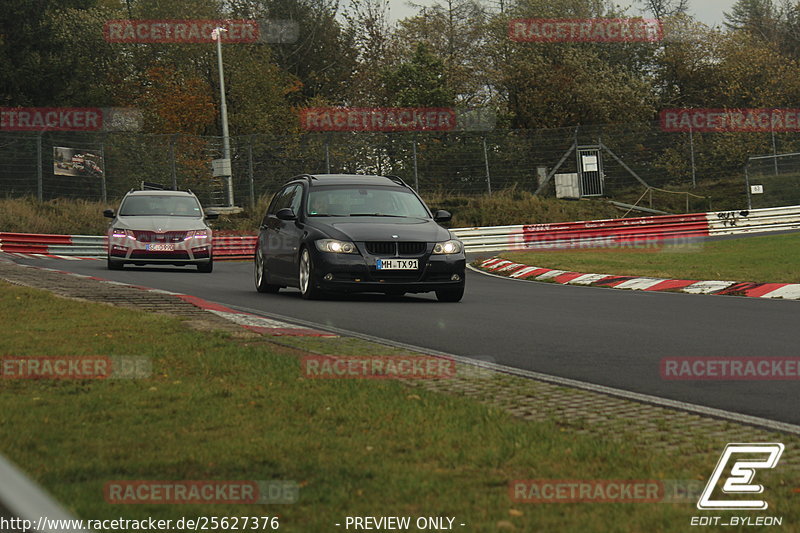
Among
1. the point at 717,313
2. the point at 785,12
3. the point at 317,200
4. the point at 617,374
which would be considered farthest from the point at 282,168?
the point at 785,12

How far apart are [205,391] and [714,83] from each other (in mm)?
61041

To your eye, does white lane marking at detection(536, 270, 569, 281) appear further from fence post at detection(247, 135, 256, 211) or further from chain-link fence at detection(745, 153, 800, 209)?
chain-link fence at detection(745, 153, 800, 209)

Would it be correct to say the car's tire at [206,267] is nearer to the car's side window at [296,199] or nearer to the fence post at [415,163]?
the car's side window at [296,199]

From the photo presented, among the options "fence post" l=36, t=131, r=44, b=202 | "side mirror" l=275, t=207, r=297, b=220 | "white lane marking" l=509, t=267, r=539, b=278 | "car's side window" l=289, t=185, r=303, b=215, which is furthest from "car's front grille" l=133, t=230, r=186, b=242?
"fence post" l=36, t=131, r=44, b=202

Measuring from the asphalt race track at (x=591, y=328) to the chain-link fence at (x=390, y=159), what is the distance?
18761 mm

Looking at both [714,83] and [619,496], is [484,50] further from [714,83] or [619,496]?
[619,496]

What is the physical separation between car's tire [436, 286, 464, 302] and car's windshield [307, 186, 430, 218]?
1.34 metres

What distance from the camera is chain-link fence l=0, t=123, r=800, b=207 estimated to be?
117ft

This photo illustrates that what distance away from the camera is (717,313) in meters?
13.0

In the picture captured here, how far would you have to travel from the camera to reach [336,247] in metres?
14.7

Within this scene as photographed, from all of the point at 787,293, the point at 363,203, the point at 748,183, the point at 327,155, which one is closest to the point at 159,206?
the point at 363,203

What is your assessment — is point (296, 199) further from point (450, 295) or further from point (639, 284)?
point (639, 284)

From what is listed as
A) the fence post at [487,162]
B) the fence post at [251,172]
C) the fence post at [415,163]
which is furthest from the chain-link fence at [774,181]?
the fence post at [251,172]

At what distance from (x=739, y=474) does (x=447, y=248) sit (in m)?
10.1
